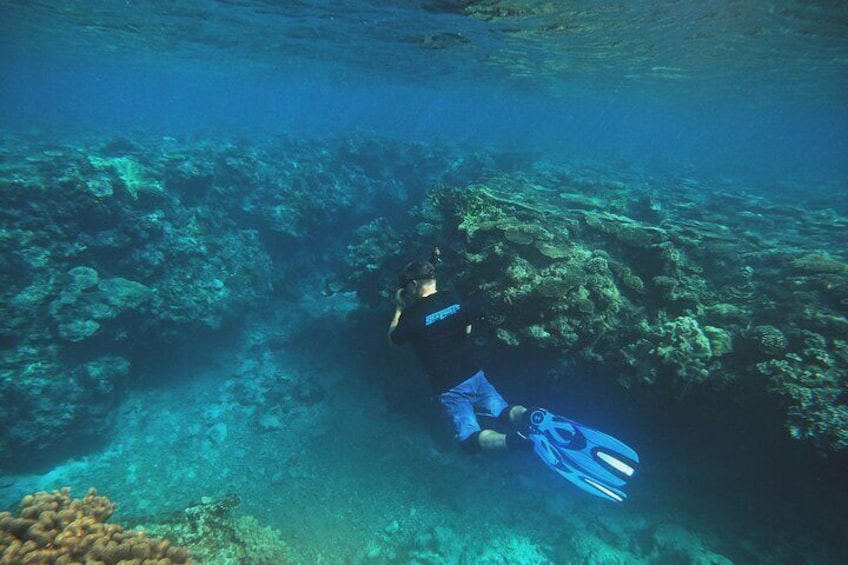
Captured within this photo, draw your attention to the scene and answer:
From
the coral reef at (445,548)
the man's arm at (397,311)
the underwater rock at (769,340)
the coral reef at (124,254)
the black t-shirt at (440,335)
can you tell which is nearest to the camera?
the black t-shirt at (440,335)

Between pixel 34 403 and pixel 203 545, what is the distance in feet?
24.5

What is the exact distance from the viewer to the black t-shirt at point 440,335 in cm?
588

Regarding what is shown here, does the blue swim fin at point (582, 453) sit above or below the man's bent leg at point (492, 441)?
above

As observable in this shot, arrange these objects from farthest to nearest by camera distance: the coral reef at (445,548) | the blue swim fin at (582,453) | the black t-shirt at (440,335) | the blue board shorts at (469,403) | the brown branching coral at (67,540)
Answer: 1. the coral reef at (445,548)
2. the blue board shorts at (469,403)
3. the black t-shirt at (440,335)
4. the blue swim fin at (582,453)
5. the brown branching coral at (67,540)

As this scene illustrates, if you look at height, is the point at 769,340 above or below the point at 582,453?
above

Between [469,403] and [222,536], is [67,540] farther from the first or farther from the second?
[469,403]

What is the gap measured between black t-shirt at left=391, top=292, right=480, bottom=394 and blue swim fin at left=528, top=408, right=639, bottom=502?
4.60 ft

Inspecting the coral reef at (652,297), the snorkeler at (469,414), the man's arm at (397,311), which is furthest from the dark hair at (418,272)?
the coral reef at (652,297)


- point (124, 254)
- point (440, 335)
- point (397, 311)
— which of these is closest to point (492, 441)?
point (440, 335)

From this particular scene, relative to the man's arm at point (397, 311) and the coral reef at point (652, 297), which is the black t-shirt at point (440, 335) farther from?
the coral reef at point (652, 297)

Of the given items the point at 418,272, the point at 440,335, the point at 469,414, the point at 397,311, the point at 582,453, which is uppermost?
the point at 418,272

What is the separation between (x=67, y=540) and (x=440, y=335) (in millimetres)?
4624

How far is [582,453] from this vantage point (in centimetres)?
578

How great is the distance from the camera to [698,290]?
861 centimetres
